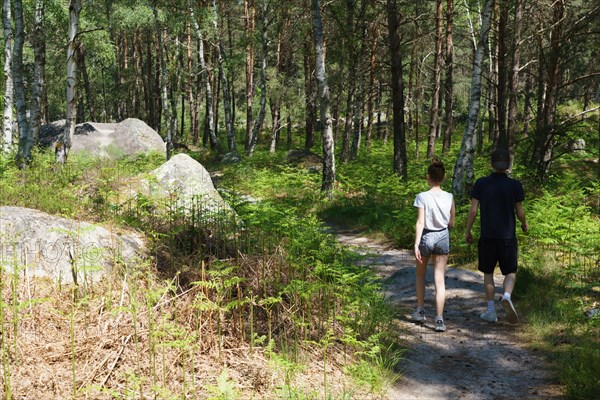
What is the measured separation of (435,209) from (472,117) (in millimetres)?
6411

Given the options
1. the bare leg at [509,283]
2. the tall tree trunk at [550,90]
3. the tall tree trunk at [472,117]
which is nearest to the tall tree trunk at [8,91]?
the tall tree trunk at [472,117]

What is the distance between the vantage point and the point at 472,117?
11.1 m

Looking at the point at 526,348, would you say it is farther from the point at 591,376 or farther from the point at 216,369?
the point at 216,369

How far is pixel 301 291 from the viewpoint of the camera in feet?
15.8

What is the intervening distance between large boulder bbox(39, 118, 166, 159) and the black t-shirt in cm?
1687

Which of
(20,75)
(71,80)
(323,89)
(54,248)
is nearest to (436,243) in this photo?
(54,248)

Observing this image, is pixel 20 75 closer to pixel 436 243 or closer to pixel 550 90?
pixel 436 243

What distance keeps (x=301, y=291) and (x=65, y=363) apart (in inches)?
84.6

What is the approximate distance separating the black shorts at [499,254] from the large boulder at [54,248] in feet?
13.3

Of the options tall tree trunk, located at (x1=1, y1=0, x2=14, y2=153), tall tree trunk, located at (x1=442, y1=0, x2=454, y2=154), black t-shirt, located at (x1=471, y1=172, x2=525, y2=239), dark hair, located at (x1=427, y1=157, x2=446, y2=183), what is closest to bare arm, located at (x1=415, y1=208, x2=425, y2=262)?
dark hair, located at (x1=427, y1=157, x2=446, y2=183)

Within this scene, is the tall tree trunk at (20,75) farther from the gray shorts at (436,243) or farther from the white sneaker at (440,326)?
the white sneaker at (440,326)

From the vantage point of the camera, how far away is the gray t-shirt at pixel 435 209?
5.54 m

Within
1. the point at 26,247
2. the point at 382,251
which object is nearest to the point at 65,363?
the point at 26,247

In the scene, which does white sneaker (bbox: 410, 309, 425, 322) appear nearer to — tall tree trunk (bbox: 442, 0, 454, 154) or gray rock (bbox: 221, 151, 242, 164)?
tall tree trunk (bbox: 442, 0, 454, 154)
